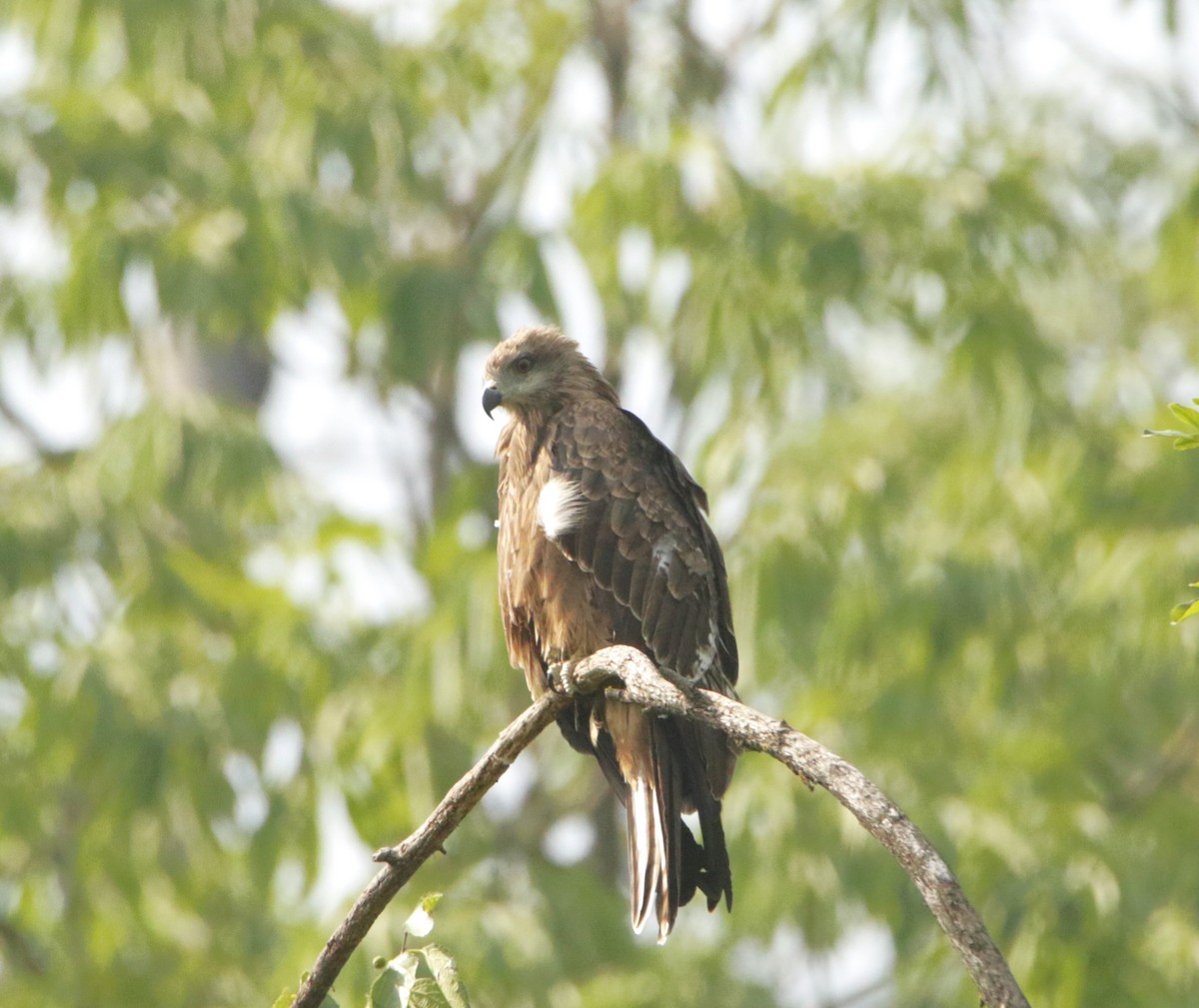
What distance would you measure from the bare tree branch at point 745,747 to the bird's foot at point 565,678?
0.01m

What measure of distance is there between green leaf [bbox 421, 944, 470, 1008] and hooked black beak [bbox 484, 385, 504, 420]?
2453 millimetres

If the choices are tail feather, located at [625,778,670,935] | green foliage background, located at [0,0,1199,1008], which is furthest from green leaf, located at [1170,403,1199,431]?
green foliage background, located at [0,0,1199,1008]

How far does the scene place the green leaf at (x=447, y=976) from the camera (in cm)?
221

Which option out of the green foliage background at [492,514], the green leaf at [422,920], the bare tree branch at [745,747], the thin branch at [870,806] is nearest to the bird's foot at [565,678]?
the bare tree branch at [745,747]

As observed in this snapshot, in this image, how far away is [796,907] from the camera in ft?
21.4

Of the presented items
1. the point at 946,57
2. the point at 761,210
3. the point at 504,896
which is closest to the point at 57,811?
the point at 504,896

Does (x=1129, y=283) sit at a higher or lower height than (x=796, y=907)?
higher

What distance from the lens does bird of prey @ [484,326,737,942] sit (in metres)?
3.67

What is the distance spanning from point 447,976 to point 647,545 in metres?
1.91

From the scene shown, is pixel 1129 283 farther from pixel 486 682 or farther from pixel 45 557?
pixel 45 557

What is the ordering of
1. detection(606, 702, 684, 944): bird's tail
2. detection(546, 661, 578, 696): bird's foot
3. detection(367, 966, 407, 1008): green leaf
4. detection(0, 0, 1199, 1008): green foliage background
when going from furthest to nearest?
detection(0, 0, 1199, 1008): green foliage background
detection(606, 702, 684, 944): bird's tail
detection(546, 661, 578, 696): bird's foot
detection(367, 966, 407, 1008): green leaf

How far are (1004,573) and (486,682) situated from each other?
2.17 m

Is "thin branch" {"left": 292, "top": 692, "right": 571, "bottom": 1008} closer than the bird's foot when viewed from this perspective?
Yes

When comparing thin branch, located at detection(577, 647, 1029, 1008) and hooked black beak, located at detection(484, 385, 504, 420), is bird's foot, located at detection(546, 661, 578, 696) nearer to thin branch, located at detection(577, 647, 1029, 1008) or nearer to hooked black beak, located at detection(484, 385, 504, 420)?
thin branch, located at detection(577, 647, 1029, 1008)
